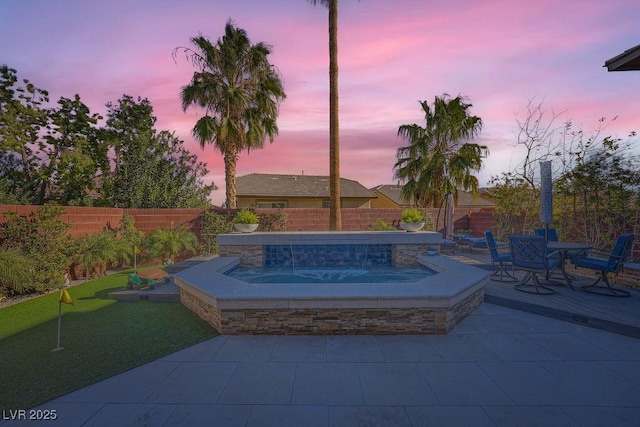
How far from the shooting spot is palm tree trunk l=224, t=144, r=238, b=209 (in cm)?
1505

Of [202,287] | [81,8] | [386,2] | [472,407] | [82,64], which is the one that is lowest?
[472,407]

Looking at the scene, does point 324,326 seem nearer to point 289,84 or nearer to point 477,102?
point 289,84

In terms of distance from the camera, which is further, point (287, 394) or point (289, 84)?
point (289, 84)

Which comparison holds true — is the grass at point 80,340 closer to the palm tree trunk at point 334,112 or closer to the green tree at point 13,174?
the palm tree trunk at point 334,112

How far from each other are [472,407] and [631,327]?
12.6 feet

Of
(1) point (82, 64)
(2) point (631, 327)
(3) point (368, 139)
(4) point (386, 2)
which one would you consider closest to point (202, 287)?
(2) point (631, 327)

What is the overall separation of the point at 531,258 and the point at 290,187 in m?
24.5

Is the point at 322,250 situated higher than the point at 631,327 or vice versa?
the point at 322,250

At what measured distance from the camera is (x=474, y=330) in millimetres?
5320

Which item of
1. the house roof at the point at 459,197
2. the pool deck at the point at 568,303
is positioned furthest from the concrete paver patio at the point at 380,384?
the house roof at the point at 459,197

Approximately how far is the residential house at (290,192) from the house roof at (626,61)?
23.8 m

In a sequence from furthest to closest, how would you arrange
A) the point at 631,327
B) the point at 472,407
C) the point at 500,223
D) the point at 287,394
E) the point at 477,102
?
the point at 477,102
the point at 500,223
the point at 631,327
the point at 287,394
the point at 472,407

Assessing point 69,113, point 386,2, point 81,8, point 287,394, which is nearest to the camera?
point 287,394

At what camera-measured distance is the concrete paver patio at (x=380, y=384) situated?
123 inches
